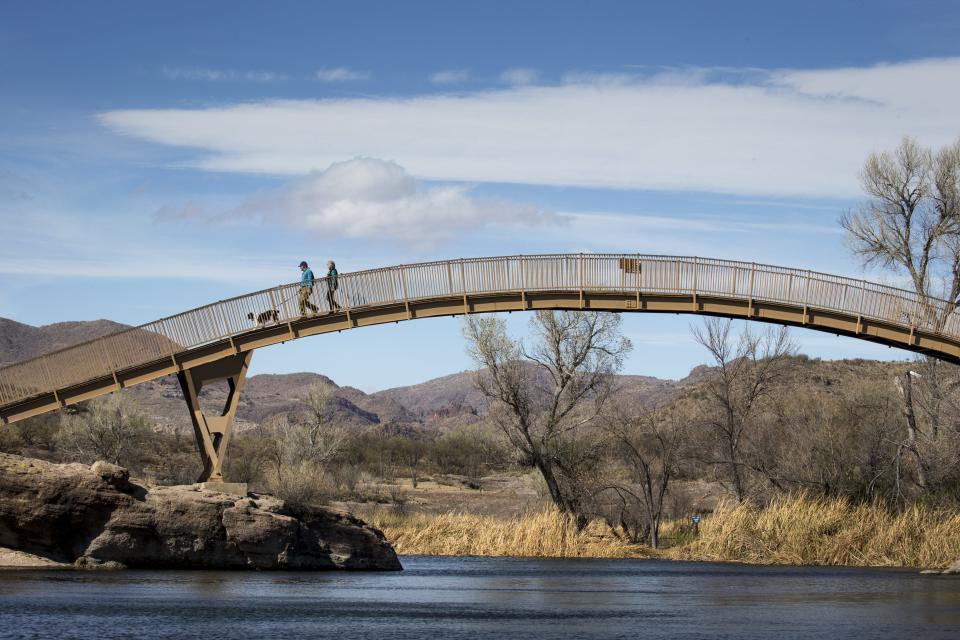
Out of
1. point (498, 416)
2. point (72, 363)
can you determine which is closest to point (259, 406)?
point (498, 416)

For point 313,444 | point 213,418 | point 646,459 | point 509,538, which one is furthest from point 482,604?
point 313,444

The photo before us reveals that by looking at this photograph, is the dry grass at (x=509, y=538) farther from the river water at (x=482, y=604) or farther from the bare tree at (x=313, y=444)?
the bare tree at (x=313, y=444)

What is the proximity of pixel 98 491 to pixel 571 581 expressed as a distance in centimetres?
1309

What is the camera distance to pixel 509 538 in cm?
4331

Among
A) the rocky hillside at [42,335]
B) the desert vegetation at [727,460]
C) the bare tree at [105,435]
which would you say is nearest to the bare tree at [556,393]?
the desert vegetation at [727,460]

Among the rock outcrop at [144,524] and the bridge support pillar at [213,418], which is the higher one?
the bridge support pillar at [213,418]

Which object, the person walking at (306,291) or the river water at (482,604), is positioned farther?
the person walking at (306,291)

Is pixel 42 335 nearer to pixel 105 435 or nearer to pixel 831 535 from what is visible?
pixel 105 435

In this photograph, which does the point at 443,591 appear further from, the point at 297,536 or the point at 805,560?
the point at 805,560

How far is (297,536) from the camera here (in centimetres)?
3419

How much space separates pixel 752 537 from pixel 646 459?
14.8 m

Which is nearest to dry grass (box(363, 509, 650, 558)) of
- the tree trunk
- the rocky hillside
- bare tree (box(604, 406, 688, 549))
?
bare tree (box(604, 406, 688, 549))

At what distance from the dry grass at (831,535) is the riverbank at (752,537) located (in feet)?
0.10

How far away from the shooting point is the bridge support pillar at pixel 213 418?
34875mm
